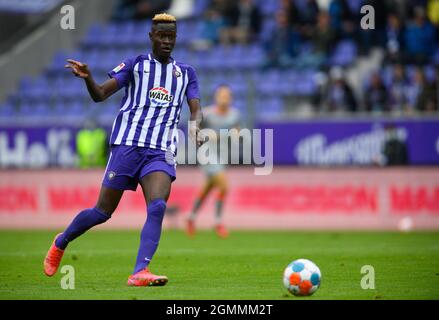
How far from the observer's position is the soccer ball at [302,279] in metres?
8.86

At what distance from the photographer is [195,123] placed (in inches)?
399

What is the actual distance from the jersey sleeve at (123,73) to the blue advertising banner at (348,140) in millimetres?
11618

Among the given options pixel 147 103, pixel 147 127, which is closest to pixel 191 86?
pixel 147 103

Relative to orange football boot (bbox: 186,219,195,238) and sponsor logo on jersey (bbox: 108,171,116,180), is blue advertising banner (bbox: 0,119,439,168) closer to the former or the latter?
orange football boot (bbox: 186,219,195,238)

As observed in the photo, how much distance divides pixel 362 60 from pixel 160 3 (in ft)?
23.2

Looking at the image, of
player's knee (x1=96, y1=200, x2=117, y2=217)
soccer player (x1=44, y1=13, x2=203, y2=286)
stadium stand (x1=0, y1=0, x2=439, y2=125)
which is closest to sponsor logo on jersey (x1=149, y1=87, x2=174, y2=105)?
soccer player (x1=44, y1=13, x2=203, y2=286)

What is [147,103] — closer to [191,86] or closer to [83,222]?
[191,86]

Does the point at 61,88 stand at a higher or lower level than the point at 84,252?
higher

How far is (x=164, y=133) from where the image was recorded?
10.2 meters

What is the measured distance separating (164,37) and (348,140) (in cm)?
1188

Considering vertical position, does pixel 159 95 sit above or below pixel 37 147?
below

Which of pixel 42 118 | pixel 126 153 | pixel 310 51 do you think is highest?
pixel 310 51
